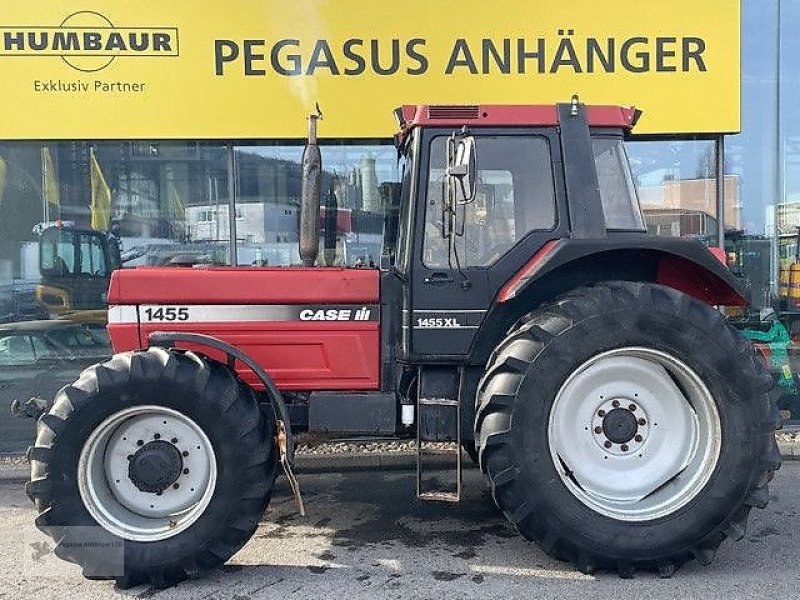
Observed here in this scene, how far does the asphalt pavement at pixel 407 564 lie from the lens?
3469 millimetres

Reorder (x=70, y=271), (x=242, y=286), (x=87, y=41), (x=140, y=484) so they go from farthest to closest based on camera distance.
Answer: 1. (x=70, y=271)
2. (x=87, y=41)
3. (x=242, y=286)
4. (x=140, y=484)

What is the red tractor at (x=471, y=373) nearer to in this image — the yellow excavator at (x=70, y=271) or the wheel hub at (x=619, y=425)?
the wheel hub at (x=619, y=425)

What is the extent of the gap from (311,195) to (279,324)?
805 mm

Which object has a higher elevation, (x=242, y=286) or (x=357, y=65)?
(x=357, y=65)

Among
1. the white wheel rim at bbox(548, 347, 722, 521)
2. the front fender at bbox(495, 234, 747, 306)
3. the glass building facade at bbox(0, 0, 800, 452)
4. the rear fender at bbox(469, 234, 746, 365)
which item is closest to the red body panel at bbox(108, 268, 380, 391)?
the rear fender at bbox(469, 234, 746, 365)

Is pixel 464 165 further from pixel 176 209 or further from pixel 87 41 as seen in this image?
pixel 87 41

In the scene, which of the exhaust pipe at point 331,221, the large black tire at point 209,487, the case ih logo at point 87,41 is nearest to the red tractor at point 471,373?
the large black tire at point 209,487

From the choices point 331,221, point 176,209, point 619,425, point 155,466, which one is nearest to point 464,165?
point 619,425

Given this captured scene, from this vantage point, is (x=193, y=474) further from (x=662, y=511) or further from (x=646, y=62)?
(x=646, y=62)

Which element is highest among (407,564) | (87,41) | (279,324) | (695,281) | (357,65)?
(87,41)

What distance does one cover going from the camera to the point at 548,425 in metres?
3.56

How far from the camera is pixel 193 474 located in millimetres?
3730

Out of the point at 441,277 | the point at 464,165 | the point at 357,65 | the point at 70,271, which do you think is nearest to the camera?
the point at 464,165

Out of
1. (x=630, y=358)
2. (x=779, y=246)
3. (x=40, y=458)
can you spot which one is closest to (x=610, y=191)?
(x=630, y=358)
